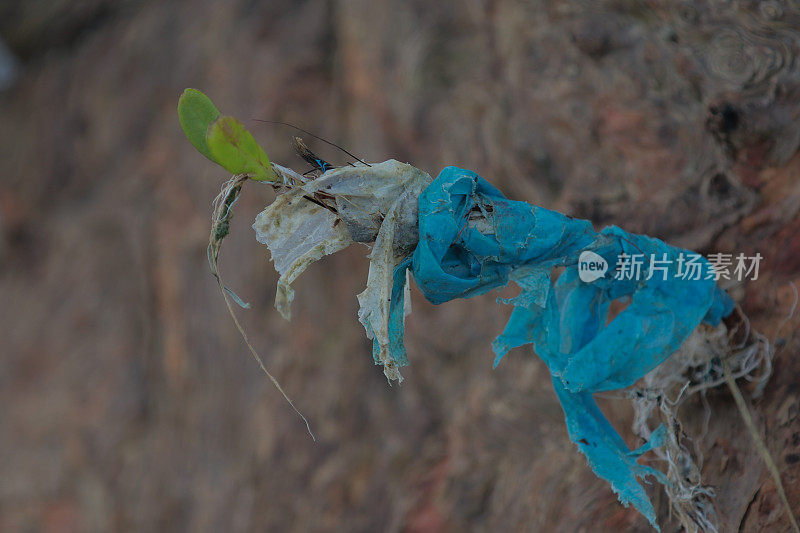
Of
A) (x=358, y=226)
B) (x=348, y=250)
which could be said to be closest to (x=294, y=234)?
(x=358, y=226)

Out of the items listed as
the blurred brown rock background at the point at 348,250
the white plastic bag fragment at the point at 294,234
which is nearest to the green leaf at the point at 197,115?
the white plastic bag fragment at the point at 294,234

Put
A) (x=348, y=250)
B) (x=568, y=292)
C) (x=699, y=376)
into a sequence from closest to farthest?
(x=568, y=292)
(x=699, y=376)
(x=348, y=250)

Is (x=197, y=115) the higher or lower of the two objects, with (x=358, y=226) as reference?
higher

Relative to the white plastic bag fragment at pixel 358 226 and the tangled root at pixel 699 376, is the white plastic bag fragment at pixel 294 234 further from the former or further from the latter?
the tangled root at pixel 699 376

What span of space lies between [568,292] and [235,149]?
0.61m

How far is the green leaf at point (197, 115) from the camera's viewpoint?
812 millimetres

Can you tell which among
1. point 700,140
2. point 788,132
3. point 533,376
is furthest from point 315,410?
point 788,132

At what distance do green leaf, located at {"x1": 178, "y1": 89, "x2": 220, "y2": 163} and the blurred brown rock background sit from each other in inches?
41.0

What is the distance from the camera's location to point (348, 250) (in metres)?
2.33

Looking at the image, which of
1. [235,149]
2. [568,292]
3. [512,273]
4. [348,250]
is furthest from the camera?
[348,250]

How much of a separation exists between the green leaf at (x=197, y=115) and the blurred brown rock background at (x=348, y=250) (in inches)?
41.0

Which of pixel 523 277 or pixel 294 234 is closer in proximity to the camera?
pixel 294 234

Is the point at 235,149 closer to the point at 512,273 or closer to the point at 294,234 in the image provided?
the point at 294,234

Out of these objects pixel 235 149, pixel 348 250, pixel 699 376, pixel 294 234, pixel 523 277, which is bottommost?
pixel 348 250
